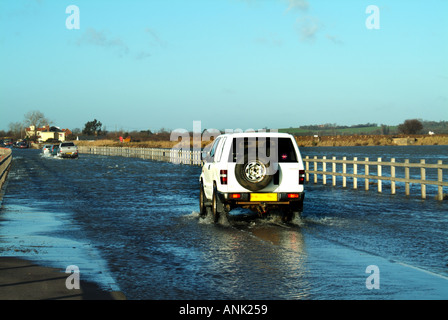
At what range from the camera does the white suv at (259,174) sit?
45.2 feet

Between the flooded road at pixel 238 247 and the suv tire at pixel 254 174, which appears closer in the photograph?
the flooded road at pixel 238 247

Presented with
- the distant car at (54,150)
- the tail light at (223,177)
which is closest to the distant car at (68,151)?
the distant car at (54,150)

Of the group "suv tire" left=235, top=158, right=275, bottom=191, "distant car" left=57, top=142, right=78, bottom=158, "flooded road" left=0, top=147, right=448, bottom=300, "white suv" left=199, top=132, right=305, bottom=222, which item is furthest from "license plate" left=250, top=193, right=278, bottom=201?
"distant car" left=57, top=142, right=78, bottom=158

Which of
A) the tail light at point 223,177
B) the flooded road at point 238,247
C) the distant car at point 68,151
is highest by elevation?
the distant car at point 68,151

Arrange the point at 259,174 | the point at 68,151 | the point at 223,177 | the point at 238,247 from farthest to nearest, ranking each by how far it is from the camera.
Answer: the point at 68,151, the point at 223,177, the point at 259,174, the point at 238,247

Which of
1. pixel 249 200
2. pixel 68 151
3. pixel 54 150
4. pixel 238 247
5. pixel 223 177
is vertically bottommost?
pixel 238 247

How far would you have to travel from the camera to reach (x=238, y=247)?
11047 millimetres

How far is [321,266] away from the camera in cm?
920

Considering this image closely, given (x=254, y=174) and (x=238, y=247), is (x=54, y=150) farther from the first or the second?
(x=238, y=247)

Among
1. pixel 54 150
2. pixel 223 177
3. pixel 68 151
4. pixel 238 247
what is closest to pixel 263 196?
pixel 223 177

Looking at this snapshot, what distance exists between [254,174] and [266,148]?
0.73 meters

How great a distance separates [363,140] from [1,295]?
184 m

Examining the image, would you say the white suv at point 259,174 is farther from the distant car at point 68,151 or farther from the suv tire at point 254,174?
the distant car at point 68,151
